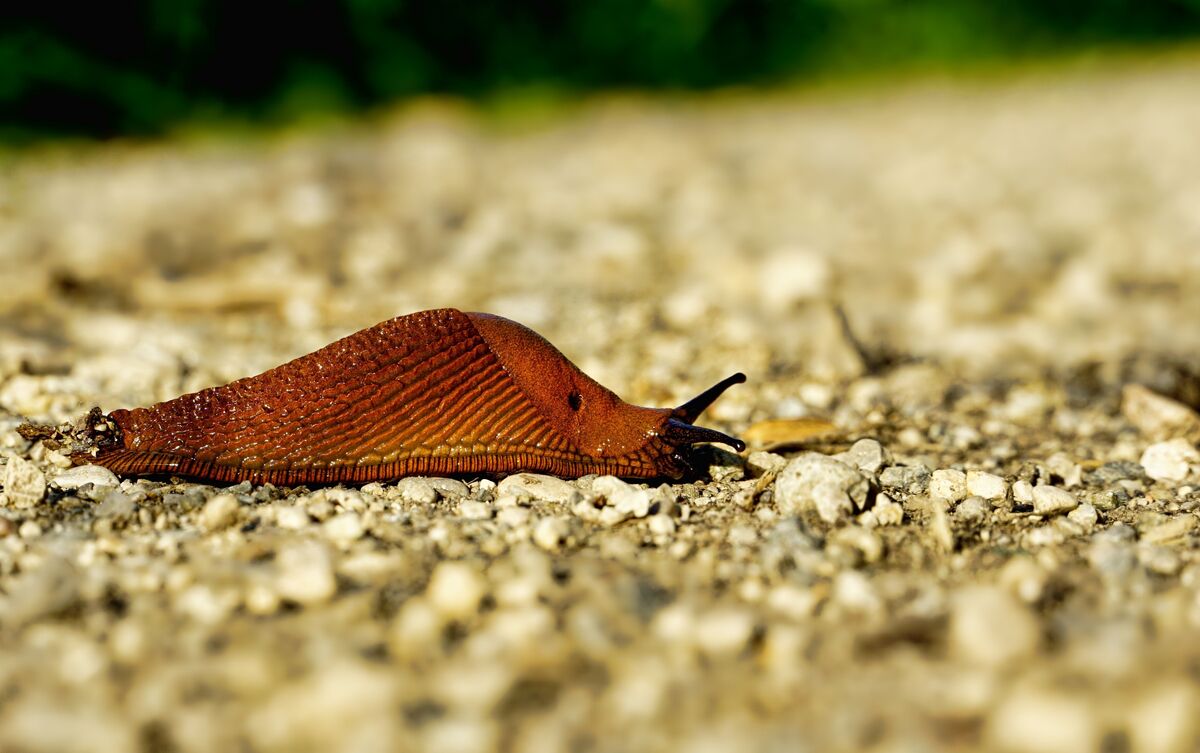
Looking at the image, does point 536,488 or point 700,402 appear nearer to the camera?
point 536,488

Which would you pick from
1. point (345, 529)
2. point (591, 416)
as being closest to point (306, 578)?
point (345, 529)

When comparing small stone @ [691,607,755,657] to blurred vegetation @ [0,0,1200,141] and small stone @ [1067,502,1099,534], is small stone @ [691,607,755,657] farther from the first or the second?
blurred vegetation @ [0,0,1200,141]

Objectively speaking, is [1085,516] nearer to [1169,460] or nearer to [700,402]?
[1169,460]

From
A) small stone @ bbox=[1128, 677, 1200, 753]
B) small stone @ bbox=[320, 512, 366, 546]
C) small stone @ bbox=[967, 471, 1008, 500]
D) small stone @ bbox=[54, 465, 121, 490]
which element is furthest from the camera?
small stone @ bbox=[967, 471, 1008, 500]

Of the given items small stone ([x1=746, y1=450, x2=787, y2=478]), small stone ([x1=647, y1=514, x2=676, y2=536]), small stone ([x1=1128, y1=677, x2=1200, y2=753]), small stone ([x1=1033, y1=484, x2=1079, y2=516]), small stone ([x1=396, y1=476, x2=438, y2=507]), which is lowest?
small stone ([x1=1128, y1=677, x2=1200, y2=753])

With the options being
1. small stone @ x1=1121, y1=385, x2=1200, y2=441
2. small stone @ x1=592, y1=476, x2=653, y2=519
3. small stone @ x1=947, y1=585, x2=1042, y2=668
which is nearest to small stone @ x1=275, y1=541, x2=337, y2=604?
small stone @ x1=592, y1=476, x2=653, y2=519

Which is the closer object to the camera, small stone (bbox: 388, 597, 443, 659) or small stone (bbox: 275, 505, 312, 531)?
small stone (bbox: 388, 597, 443, 659)

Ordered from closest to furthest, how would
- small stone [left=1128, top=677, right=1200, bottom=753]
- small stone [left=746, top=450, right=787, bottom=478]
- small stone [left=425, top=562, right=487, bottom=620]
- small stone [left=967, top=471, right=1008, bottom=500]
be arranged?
small stone [left=1128, top=677, right=1200, bottom=753] < small stone [left=425, top=562, right=487, bottom=620] < small stone [left=967, top=471, right=1008, bottom=500] < small stone [left=746, top=450, right=787, bottom=478]
